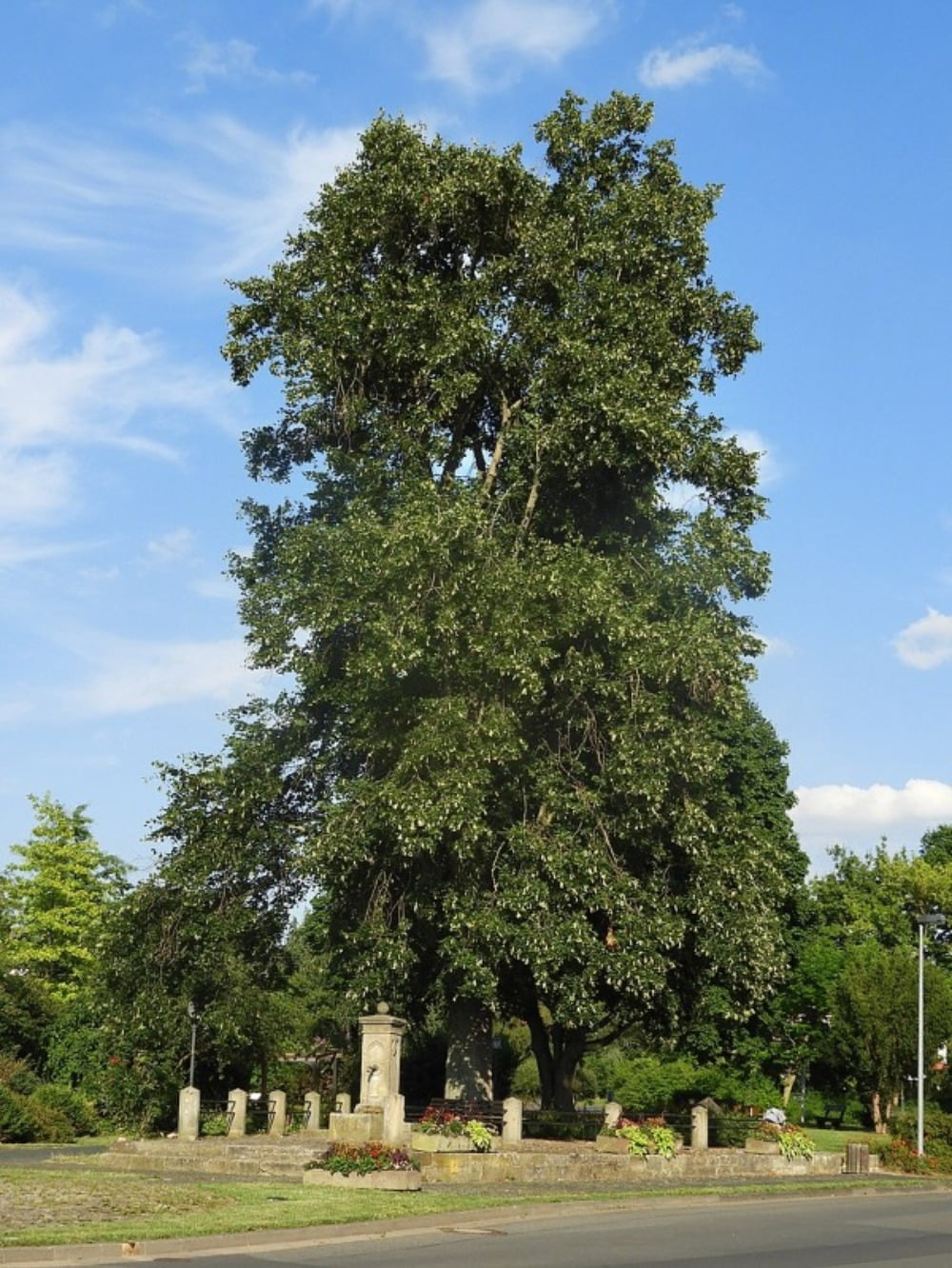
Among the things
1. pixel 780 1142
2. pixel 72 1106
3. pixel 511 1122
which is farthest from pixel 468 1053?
pixel 72 1106

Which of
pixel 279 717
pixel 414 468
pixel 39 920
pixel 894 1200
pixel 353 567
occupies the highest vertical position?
pixel 414 468

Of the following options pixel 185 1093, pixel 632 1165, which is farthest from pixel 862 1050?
pixel 185 1093

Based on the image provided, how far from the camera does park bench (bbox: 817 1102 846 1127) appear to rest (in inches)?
2672

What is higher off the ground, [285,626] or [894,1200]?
[285,626]

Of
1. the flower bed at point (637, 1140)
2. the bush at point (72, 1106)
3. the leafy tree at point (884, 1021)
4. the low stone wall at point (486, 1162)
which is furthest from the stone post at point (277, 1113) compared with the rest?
the leafy tree at point (884, 1021)

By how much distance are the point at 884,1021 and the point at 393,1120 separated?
104 ft

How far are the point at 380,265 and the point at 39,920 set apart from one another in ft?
143

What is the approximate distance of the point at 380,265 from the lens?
3766cm

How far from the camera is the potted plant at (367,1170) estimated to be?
25625mm

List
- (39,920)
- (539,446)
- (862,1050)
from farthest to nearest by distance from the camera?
1. (39,920)
2. (862,1050)
3. (539,446)

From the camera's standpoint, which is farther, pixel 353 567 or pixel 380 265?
pixel 380 265

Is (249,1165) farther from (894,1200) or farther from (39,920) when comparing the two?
(39,920)

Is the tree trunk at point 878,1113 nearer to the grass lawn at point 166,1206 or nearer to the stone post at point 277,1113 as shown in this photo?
the stone post at point 277,1113

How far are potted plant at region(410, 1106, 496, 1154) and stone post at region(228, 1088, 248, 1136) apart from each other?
751cm
